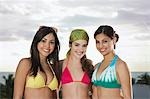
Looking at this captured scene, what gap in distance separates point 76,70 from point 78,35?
0.35 meters

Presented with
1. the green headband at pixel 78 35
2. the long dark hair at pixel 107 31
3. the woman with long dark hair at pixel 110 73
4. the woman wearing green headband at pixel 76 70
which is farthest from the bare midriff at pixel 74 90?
the long dark hair at pixel 107 31

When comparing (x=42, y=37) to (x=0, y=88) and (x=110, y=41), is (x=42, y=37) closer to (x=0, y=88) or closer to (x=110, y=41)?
(x=110, y=41)

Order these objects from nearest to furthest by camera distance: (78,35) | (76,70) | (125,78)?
(125,78), (78,35), (76,70)

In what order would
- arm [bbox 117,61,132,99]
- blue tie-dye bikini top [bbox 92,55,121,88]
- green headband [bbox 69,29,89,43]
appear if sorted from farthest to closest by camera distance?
1. green headband [bbox 69,29,89,43]
2. blue tie-dye bikini top [bbox 92,55,121,88]
3. arm [bbox 117,61,132,99]

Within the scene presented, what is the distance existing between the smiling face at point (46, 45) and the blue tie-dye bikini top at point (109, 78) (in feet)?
1.59

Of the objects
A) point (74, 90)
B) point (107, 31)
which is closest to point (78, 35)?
point (107, 31)

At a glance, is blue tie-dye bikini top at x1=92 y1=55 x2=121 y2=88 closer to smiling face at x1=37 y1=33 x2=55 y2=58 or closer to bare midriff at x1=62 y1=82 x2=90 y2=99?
bare midriff at x1=62 y1=82 x2=90 y2=99

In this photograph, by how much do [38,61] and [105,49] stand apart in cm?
59

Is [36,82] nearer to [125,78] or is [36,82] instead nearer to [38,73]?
[38,73]

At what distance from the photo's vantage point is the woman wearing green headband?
11.7ft

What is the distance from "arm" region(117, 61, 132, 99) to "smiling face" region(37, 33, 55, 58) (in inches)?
23.6

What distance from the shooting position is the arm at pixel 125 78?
3357 mm

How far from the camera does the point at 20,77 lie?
3391 millimetres

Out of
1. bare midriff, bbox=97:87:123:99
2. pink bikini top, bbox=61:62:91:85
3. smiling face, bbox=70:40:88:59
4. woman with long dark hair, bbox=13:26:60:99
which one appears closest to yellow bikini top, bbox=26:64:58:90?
woman with long dark hair, bbox=13:26:60:99
